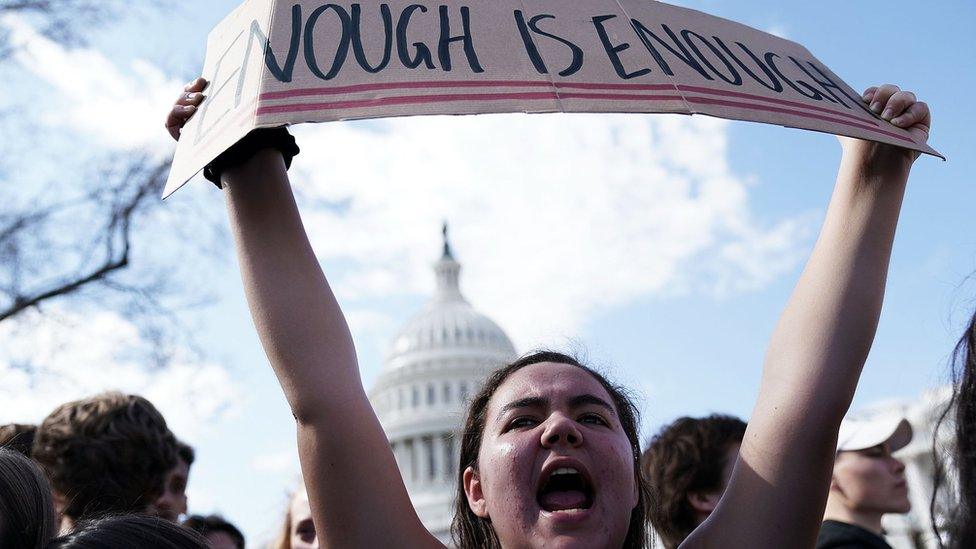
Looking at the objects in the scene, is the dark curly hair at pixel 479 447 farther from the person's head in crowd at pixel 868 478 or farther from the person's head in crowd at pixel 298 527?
the person's head in crowd at pixel 298 527

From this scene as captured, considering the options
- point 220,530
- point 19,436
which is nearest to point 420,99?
point 19,436

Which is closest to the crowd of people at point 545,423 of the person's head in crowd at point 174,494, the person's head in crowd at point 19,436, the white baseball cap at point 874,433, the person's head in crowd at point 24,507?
the person's head in crowd at point 24,507

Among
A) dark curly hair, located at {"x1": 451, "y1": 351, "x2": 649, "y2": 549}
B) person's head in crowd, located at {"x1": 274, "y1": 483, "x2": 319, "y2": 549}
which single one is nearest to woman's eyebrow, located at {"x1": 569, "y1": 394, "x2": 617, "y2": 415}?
dark curly hair, located at {"x1": 451, "y1": 351, "x2": 649, "y2": 549}

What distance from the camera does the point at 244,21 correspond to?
2248 mm

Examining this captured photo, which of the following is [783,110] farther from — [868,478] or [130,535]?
[868,478]

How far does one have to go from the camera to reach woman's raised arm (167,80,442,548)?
204cm

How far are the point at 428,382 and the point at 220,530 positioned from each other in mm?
73053

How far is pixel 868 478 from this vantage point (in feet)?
12.6

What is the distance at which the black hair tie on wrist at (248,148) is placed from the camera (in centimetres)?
221

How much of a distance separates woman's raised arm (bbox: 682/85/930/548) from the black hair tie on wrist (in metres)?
1.13

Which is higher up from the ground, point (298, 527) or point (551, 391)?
point (298, 527)

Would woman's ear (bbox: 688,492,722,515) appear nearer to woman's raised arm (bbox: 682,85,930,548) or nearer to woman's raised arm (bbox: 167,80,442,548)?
woman's raised arm (bbox: 682,85,930,548)

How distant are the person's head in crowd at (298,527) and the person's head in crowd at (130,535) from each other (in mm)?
2945

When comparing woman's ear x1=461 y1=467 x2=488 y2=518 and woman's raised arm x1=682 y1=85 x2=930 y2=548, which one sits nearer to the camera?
woman's raised arm x1=682 y1=85 x2=930 y2=548
